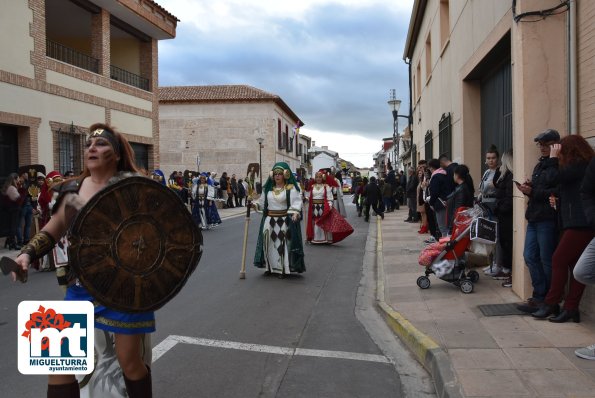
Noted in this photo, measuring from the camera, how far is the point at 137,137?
23.9 meters

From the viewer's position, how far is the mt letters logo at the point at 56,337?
271cm

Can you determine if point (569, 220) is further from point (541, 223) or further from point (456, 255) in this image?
point (456, 255)

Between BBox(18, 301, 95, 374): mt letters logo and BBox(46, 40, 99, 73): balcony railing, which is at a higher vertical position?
BBox(46, 40, 99, 73): balcony railing

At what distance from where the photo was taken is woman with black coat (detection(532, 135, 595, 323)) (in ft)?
17.4

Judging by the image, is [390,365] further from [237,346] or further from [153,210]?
[153,210]

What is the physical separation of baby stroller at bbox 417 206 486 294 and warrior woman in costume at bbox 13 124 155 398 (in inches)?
204

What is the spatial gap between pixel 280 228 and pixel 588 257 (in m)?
5.47

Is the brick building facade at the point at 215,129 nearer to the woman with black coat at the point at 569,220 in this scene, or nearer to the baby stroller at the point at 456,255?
the baby stroller at the point at 456,255

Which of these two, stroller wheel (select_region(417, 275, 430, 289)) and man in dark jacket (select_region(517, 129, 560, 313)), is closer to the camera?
man in dark jacket (select_region(517, 129, 560, 313))

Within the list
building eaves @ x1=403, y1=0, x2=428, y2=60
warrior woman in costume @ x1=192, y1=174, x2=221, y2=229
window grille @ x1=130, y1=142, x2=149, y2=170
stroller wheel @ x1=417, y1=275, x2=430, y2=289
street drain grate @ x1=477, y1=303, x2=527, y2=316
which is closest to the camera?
street drain grate @ x1=477, y1=303, x2=527, y2=316

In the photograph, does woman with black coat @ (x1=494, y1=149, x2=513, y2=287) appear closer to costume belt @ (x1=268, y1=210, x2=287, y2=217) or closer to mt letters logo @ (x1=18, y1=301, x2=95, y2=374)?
costume belt @ (x1=268, y1=210, x2=287, y2=217)

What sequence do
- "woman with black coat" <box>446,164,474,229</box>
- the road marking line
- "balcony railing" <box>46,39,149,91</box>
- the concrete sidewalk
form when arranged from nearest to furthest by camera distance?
the concrete sidewalk → the road marking line → "woman with black coat" <box>446,164,474,229</box> → "balcony railing" <box>46,39,149,91</box>

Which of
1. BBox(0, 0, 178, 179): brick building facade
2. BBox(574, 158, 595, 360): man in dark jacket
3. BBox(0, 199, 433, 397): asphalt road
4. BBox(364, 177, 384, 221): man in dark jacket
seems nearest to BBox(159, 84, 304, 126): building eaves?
BBox(0, 0, 178, 179): brick building facade

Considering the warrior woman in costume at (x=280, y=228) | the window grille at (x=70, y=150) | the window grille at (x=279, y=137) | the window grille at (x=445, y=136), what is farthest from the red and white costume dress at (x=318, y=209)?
the window grille at (x=279, y=137)
